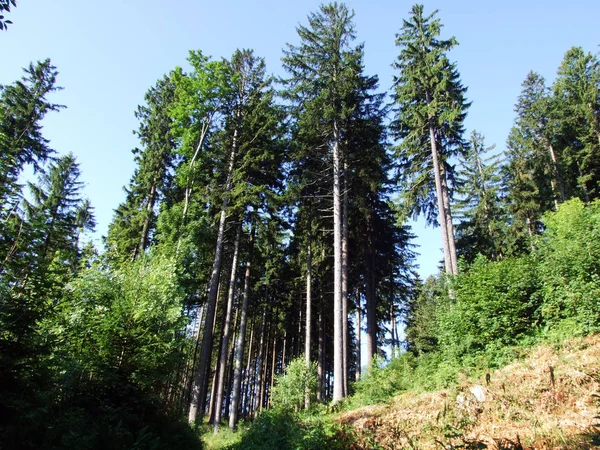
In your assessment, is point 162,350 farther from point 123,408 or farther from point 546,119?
point 546,119

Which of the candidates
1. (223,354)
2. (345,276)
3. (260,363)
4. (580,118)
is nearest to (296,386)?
(223,354)

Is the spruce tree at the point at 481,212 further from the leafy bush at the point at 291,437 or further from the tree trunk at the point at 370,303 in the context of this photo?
the leafy bush at the point at 291,437

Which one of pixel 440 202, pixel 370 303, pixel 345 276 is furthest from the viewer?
pixel 370 303

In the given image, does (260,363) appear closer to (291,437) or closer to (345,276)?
(345,276)

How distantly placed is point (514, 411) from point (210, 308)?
1333 cm

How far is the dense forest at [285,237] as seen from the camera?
805cm

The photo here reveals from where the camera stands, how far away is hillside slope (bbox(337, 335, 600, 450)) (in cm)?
581

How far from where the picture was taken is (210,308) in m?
17.2

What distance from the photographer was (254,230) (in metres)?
20.6

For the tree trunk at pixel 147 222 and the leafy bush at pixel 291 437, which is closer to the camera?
the leafy bush at pixel 291 437

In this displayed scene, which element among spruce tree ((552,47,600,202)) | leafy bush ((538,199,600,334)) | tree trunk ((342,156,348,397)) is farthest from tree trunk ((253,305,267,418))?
spruce tree ((552,47,600,202))

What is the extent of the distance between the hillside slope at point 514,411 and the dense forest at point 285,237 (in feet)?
5.09

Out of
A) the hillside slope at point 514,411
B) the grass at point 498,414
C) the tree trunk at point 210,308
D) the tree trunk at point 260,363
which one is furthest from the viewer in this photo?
the tree trunk at point 260,363

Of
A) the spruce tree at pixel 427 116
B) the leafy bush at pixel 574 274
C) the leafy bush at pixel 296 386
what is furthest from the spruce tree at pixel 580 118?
the leafy bush at pixel 296 386
